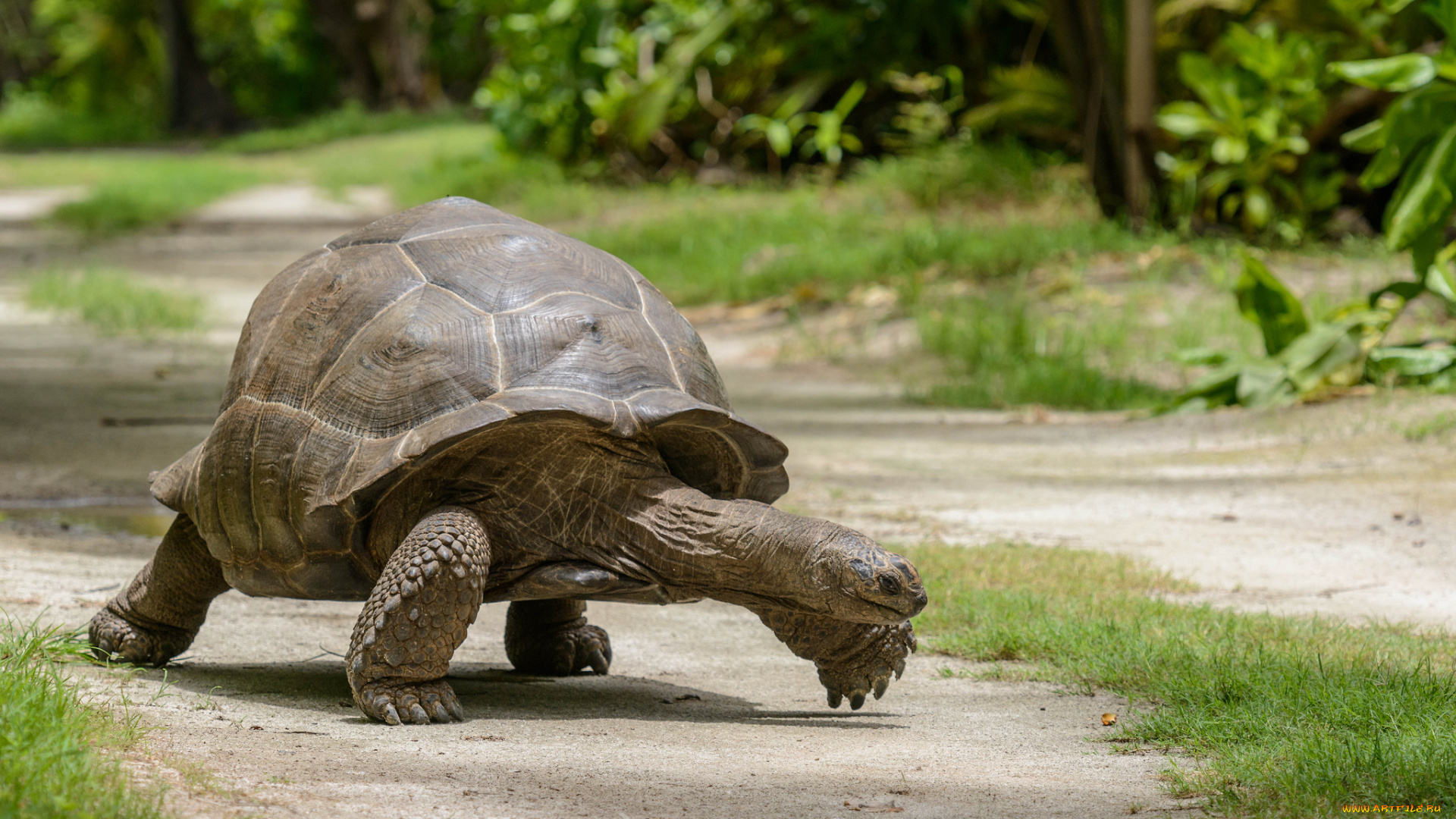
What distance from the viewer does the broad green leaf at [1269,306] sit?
6.66m

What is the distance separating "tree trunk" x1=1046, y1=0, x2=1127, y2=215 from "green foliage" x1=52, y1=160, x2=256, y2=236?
991cm

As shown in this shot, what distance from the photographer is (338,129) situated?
100 feet

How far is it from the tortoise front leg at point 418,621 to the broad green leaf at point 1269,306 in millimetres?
4949

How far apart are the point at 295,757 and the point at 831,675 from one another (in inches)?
44.5

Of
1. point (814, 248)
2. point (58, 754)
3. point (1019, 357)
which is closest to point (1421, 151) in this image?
point (1019, 357)

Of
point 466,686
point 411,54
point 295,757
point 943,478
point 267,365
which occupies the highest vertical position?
point 267,365

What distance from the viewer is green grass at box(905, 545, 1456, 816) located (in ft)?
6.94

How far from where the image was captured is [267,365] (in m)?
3.09

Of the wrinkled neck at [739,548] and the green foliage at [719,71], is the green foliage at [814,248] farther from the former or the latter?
the wrinkled neck at [739,548]

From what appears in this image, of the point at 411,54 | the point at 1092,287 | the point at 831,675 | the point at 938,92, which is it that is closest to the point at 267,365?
the point at 831,675

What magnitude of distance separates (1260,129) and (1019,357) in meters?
2.83

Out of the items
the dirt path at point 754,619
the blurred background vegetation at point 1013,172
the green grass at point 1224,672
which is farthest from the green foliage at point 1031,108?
the green grass at point 1224,672

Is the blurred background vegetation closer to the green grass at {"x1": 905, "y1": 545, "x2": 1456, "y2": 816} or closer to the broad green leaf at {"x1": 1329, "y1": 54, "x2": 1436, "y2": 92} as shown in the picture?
the broad green leaf at {"x1": 1329, "y1": 54, "x2": 1436, "y2": 92}

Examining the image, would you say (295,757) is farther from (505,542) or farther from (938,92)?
(938,92)
